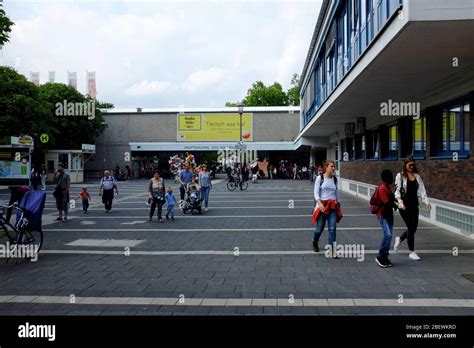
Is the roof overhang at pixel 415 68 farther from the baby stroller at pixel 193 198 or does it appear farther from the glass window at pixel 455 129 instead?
the baby stroller at pixel 193 198

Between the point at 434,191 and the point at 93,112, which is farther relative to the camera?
the point at 93,112

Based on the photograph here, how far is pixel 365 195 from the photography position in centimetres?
2030

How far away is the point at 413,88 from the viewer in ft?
41.3

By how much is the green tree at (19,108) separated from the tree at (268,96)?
49879mm

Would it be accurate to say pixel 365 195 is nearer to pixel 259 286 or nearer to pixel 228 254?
pixel 228 254

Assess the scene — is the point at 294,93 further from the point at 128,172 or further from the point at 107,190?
the point at 107,190

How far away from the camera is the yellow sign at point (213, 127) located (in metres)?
50.9

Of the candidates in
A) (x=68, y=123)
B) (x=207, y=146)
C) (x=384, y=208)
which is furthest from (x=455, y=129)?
(x=68, y=123)

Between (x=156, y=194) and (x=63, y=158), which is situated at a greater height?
(x=63, y=158)

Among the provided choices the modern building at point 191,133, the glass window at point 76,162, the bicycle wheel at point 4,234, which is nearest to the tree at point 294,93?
the modern building at point 191,133

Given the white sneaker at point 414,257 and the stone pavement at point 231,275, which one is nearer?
the stone pavement at point 231,275

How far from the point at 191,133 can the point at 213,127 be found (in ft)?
8.73
